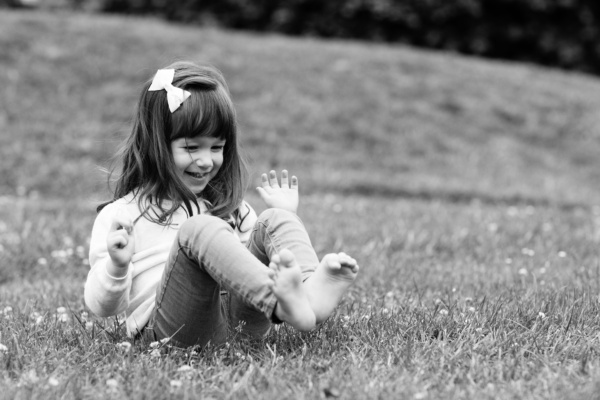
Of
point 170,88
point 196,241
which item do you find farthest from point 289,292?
point 170,88

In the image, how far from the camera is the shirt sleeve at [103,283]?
9.27 feet

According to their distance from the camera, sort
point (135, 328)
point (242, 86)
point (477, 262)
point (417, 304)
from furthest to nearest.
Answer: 1. point (242, 86)
2. point (477, 262)
3. point (417, 304)
4. point (135, 328)

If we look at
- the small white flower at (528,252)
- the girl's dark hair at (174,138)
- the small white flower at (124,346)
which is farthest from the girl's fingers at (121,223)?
the small white flower at (528,252)

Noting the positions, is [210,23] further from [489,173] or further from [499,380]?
[499,380]

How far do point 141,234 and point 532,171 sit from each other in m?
7.85

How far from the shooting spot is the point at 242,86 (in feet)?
36.2

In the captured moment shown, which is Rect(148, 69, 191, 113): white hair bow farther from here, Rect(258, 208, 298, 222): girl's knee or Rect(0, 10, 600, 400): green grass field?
Rect(0, 10, 600, 400): green grass field

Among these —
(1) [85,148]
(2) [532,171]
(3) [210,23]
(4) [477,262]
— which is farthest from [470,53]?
(4) [477,262]

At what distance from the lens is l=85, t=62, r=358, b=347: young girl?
8.74 feet

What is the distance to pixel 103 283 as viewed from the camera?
9.25 feet

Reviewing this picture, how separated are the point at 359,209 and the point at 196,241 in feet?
14.9

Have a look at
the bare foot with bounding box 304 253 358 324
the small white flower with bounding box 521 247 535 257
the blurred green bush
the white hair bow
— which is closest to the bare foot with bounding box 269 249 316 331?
the bare foot with bounding box 304 253 358 324

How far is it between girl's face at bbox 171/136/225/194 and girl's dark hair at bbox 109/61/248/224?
0.09 feet

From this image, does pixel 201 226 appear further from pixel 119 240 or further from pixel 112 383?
pixel 112 383
